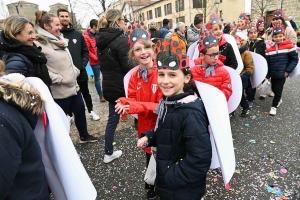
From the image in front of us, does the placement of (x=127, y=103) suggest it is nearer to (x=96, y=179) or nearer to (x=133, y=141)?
(x=96, y=179)

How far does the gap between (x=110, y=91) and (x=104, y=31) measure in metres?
0.89

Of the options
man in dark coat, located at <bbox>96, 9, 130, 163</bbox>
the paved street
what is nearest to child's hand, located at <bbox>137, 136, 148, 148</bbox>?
the paved street

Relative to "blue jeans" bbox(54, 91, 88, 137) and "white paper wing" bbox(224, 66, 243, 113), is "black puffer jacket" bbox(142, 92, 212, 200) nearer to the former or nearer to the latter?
"white paper wing" bbox(224, 66, 243, 113)

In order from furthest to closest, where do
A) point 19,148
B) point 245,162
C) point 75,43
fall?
1. point 75,43
2. point 245,162
3. point 19,148

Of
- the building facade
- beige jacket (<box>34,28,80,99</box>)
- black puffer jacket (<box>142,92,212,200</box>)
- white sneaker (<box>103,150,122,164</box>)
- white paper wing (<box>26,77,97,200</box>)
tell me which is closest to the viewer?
white paper wing (<box>26,77,97,200</box>)

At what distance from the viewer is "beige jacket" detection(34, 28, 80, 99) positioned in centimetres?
308

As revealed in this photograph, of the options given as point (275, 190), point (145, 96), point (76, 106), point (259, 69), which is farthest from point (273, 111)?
point (76, 106)

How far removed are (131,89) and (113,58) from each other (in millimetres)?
985

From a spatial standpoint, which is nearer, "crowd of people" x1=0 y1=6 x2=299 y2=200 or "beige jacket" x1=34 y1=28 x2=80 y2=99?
"crowd of people" x1=0 y1=6 x2=299 y2=200

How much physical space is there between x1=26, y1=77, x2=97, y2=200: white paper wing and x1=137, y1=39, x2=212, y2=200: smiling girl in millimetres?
634

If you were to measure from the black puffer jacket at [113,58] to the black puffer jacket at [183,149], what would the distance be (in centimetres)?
158

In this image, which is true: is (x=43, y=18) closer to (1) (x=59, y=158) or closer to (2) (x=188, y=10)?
(1) (x=59, y=158)

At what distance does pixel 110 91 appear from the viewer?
3293 mm

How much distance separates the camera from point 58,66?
3223mm
